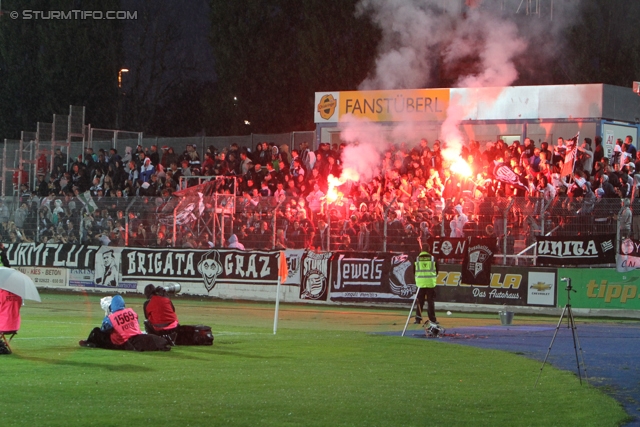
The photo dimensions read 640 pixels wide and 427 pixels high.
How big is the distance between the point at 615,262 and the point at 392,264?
675 centimetres

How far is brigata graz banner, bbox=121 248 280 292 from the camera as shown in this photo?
101 feet

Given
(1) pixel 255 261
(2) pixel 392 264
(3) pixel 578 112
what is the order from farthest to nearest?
(3) pixel 578 112
(1) pixel 255 261
(2) pixel 392 264

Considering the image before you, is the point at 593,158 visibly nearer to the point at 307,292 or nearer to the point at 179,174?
the point at 307,292

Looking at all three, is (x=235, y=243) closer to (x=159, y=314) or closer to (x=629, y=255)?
(x=629, y=255)

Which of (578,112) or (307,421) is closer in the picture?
(307,421)

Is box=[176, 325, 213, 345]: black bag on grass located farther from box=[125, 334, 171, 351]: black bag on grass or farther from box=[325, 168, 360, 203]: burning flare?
box=[325, 168, 360, 203]: burning flare

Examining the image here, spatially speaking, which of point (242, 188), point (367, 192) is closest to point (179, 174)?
point (242, 188)

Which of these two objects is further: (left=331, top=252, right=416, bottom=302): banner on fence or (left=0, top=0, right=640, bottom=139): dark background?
(left=0, top=0, right=640, bottom=139): dark background

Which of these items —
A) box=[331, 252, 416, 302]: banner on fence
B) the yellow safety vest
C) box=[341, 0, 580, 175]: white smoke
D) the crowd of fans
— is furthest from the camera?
box=[341, 0, 580, 175]: white smoke

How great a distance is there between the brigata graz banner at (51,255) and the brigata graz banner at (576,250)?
643 inches

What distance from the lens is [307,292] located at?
30.4 m

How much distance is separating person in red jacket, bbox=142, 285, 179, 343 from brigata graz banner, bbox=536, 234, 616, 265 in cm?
1340

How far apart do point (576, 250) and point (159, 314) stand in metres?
14.1

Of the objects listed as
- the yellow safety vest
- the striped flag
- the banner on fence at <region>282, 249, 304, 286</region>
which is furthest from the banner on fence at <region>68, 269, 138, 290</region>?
the yellow safety vest
